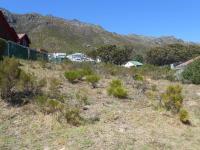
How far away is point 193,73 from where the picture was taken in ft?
87.2

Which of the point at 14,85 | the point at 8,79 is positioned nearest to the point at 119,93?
the point at 14,85

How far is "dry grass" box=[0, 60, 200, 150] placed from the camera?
11.8 meters

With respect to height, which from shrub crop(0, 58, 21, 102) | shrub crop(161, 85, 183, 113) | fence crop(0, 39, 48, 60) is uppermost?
fence crop(0, 39, 48, 60)

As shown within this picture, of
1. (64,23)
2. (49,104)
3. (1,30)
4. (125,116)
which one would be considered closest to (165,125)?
(125,116)

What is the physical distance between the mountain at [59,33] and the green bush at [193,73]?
345ft

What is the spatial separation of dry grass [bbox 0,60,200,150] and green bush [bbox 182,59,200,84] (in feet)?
32.9

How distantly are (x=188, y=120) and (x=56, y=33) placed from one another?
139 metres

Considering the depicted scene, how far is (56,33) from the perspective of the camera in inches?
5989

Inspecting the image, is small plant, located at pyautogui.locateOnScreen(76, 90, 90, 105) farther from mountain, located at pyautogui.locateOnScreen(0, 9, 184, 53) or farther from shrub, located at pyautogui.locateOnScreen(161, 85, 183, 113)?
mountain, located at pyautogui.locateOnScreen(0, 9, 184, 53)

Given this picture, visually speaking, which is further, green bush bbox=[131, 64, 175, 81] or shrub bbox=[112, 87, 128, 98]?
green bush bbox=[131, 64, 175, 81]

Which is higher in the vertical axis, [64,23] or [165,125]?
[64,23]

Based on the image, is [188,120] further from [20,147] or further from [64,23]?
[64,23]

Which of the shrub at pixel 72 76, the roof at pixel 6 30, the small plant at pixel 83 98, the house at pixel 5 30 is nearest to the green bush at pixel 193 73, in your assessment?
the shrub at pixel 72 76

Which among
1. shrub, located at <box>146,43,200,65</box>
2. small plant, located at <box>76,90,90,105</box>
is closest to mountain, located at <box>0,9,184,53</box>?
shrub, located at <box>146,43,200,65</box>
